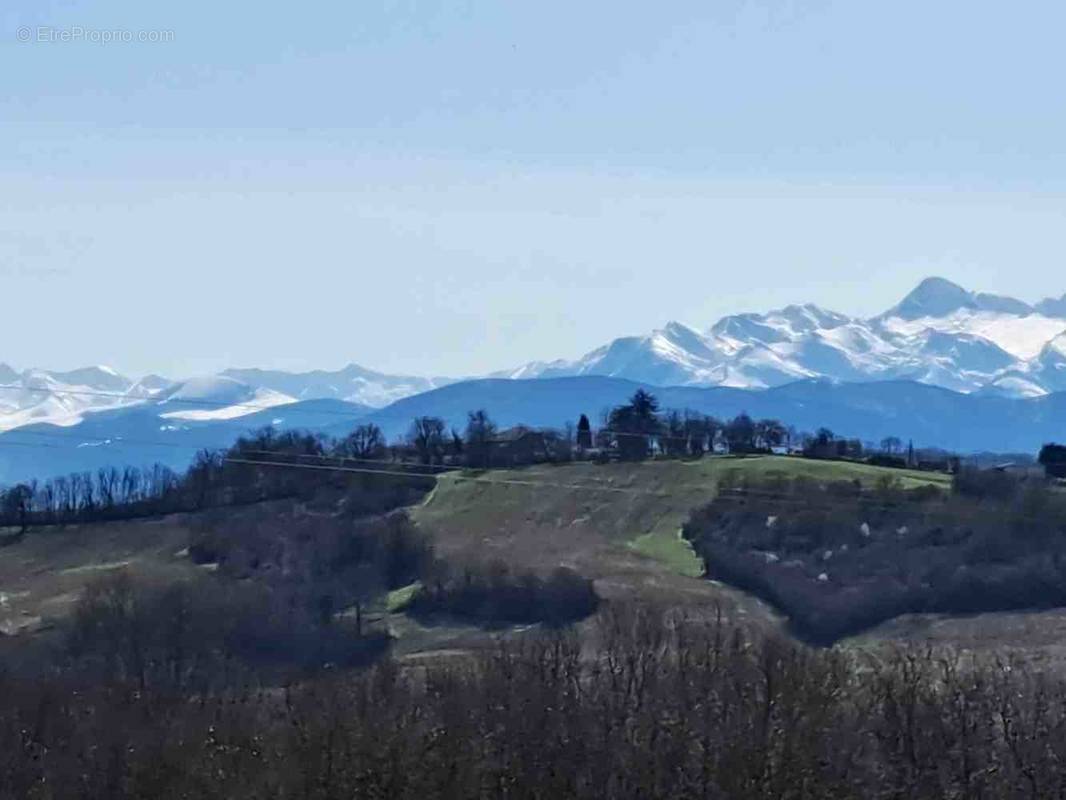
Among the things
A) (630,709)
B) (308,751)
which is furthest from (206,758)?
(630,709)

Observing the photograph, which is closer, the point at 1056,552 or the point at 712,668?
the point at 712,668

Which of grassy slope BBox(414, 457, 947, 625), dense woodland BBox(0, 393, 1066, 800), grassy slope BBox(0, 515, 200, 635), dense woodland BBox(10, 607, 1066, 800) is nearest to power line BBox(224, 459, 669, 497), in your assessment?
grassy slope BBox(414, 457, 947, 625)

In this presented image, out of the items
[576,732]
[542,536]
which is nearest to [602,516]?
[542,536]

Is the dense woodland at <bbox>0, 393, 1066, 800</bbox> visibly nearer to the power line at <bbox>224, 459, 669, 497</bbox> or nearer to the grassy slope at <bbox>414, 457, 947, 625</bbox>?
the power line at <bbox>224, 459, 669, 497</bbox>

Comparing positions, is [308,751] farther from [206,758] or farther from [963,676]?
[963,676]

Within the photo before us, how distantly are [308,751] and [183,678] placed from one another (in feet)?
86.5

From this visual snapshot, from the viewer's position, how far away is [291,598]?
79.5 metres

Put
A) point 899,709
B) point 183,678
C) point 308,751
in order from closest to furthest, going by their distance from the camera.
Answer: point 308,751 < point 899,709 < point 183,678

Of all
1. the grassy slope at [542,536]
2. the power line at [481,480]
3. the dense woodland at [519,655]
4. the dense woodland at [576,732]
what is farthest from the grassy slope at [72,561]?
the dense woodland at [576,732]

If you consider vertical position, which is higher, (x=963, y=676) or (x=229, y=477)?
(x=229, y=477)

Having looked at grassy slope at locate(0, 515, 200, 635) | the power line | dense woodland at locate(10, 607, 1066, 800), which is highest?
the power line

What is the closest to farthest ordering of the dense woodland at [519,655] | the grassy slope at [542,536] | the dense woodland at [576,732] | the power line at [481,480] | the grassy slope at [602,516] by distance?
the dense woodland at [576,732], the dense woodland at [519,655], the grassy slope at [542,536], the grassy slope at [602,516], the power line at [481,480]

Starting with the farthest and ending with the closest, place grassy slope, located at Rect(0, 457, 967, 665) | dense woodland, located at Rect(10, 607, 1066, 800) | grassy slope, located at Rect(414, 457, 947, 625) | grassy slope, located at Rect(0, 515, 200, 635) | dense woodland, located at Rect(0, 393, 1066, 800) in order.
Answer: grassy slope, located at Rect(414, 457, 947, 625)
grassy slope, located at Rect(0, 515, 200, 635)
grassy slope, located at Rect(0, 457, 967, 665)
dense woodland, located at Rect(0, 393, 1066, 800)
dense woodland, located at Rect(10, 607, 1066, 800)

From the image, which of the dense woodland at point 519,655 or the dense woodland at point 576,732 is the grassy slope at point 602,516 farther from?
the dense woodland at point 576,732
